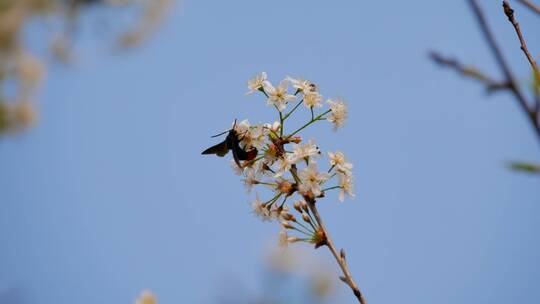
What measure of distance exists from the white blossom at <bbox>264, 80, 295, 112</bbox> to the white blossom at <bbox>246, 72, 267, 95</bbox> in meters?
0.02

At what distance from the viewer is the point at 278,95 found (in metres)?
1.41

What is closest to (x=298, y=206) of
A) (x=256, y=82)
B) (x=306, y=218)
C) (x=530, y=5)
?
(x=306, y=218)

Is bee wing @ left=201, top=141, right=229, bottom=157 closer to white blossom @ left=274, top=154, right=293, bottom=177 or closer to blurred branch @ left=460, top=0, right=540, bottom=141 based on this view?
white blossom @ left=274, top=154, right=293, bottom=177

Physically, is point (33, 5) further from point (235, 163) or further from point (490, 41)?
point (490, 41)

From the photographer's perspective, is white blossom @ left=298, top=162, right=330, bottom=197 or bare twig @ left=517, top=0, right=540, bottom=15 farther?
white blossom @ left=298, top=162, right=330, bottom=197

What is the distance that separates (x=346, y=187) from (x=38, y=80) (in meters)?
8.94

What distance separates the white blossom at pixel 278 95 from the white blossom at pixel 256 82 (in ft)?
0.07

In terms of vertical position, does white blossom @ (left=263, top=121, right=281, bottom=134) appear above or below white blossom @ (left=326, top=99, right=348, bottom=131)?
below

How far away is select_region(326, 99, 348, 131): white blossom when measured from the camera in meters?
1.45

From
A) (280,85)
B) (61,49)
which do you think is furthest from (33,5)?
(280,85)

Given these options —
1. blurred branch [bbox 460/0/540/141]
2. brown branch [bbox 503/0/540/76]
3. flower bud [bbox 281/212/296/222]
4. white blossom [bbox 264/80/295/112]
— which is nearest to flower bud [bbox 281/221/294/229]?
flower bud [bbox 281/212/296/222]

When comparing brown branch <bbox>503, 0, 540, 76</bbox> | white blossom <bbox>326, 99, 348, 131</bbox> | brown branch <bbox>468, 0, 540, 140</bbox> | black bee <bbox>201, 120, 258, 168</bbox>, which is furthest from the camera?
white blossom <bbox>326, 99, 348, 131</bbox>

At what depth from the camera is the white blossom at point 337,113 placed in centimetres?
145

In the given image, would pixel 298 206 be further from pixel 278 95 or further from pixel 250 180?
pixel 278 95
